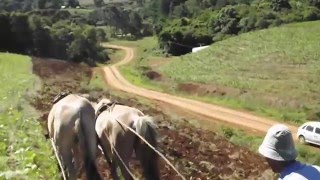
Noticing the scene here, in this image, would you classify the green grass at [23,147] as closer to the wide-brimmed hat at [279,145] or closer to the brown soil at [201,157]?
the brown soil at [201,157]

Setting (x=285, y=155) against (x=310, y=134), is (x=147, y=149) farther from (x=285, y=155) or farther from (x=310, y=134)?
(x=310, y=134)

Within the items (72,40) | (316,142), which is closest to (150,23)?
(72,40)

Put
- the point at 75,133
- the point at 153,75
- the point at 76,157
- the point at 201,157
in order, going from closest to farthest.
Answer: the point at 75,133
the point at 76,157
the point at 201,157
the point at 153,75

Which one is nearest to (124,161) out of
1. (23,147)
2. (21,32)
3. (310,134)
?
(23,147)

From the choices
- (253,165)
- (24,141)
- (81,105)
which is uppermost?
→ (81,105)

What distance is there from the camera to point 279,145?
5.07 metres

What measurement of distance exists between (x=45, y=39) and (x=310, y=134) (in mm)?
52098

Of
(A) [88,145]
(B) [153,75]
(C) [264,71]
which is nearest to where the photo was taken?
(A) [88,145]

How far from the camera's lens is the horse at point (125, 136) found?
10.4 m

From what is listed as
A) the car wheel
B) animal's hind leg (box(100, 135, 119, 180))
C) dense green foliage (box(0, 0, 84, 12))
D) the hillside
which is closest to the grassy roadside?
the car wheel

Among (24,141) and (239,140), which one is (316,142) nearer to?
(239,140)

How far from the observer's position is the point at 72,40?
76.8 m

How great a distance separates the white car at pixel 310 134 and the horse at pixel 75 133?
16.2m

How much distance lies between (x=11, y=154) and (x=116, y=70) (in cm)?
5056
